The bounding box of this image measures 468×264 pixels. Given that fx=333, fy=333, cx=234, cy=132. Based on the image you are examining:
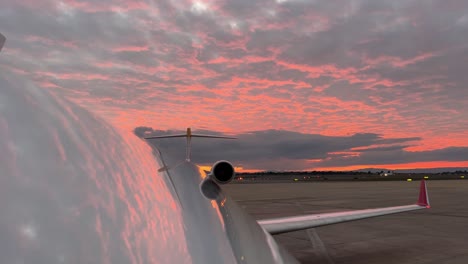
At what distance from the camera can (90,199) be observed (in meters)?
1.05

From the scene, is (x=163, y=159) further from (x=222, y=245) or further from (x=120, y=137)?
(x=222, y=245)

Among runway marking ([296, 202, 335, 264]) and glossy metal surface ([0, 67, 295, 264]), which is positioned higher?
glossy metal surface ([0, 67, 295, 264])

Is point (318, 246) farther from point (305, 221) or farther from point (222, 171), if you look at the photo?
point (222, 171)

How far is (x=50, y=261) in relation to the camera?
2.79 feet

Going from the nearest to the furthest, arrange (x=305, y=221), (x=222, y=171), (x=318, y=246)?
(x=222, y=171) → (x=305, y=221) → (x=318, y=246)

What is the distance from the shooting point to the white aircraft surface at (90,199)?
86 centimetres

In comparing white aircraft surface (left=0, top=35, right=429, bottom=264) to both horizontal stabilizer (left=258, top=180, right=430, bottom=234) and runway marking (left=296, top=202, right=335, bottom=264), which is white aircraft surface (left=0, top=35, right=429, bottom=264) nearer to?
horizontal stabilizer (left=258, top=180, right=430, bottom=234)

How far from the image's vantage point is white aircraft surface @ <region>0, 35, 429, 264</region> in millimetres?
858

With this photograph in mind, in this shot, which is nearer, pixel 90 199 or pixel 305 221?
pixel 90 199

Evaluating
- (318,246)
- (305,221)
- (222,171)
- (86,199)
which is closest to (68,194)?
(86,199)

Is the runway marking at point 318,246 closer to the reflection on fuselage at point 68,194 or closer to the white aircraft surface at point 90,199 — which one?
the white aircraft surface at point 90,199

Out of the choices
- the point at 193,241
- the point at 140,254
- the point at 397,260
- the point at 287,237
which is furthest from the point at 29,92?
the point at 287,237

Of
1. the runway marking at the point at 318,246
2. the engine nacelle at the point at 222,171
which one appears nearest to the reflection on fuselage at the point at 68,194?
the engine nacelle at the point at 222,171

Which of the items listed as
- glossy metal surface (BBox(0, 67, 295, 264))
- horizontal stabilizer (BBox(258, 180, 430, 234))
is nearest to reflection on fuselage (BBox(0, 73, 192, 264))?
glossy metal surface (BBox(0, 67, 295, 264))
